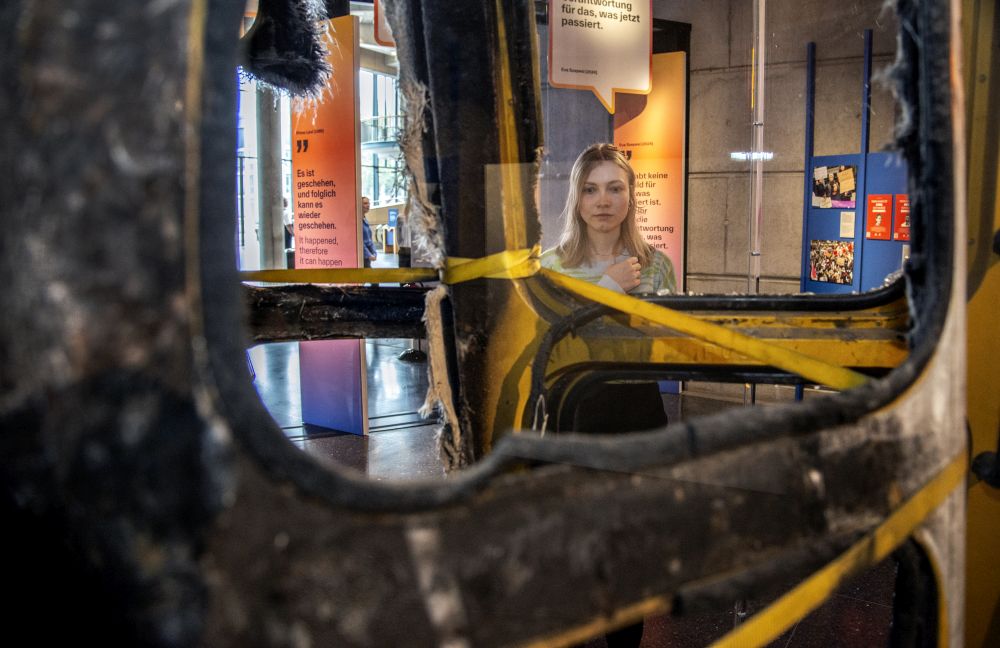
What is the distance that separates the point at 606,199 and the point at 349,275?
1384mm

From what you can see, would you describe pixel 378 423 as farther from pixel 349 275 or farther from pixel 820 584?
pixel 820 584

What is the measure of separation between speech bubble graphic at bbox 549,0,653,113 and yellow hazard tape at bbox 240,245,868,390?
295cm

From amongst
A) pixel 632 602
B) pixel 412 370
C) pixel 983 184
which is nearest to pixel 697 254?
pixel 412 370

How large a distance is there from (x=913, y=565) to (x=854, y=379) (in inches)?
10.7

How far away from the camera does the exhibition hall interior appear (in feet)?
16.0

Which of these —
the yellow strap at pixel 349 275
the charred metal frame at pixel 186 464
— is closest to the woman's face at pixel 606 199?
the yellow strap at pixel 349 275

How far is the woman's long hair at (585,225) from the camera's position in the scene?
300 cm

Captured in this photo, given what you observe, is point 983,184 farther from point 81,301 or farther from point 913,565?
point 81,301

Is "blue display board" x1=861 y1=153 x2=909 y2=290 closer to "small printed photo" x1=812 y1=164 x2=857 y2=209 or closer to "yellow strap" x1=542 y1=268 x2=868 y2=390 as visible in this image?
"small printed photo" x1=812 y1=164 x2=857 y2=209

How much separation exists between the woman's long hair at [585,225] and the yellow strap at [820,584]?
2051 mm

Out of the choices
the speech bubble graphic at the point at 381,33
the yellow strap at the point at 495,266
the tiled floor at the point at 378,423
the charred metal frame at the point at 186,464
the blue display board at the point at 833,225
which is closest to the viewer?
the charred metal frame at the point at 186,464

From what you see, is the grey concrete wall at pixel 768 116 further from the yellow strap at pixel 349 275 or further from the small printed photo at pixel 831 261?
the yellow strap at pixel 349 275

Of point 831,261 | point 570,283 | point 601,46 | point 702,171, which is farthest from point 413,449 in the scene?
point 570,283

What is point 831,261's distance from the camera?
17.6ft
